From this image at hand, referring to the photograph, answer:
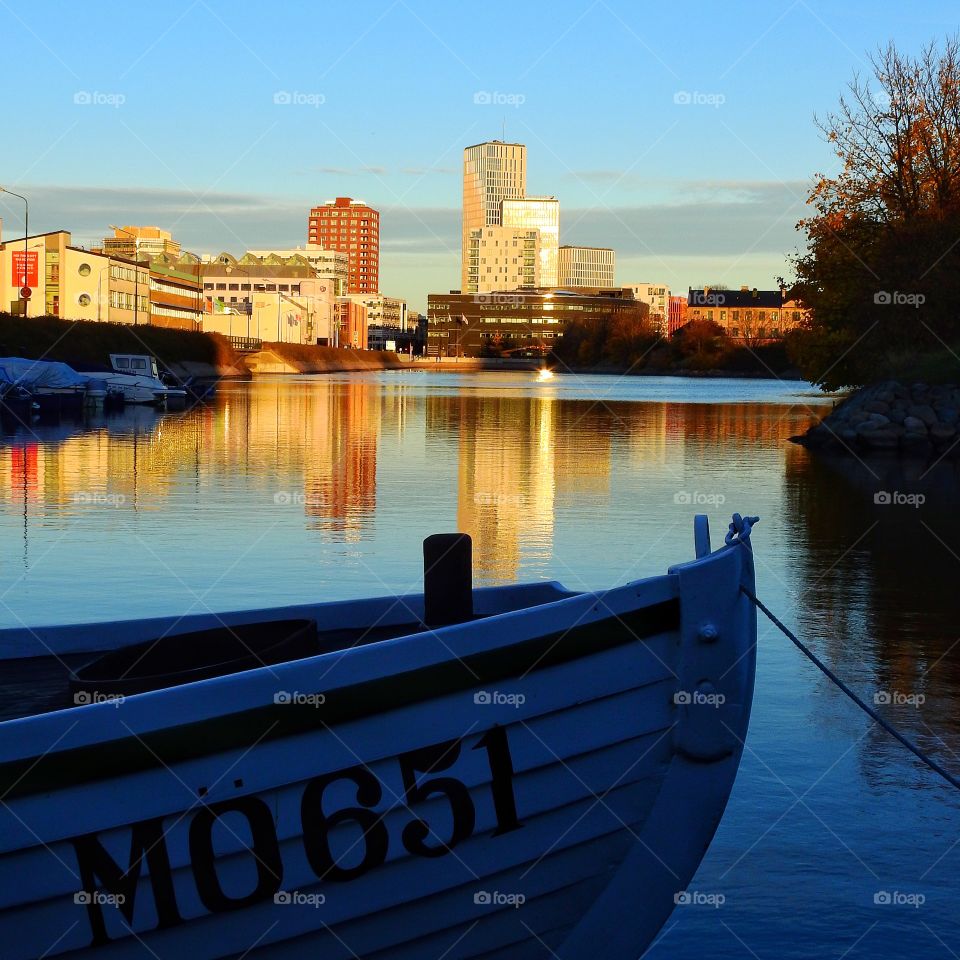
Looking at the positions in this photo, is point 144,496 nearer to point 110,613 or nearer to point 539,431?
point 110,613

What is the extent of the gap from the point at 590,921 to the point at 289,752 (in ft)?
4.39

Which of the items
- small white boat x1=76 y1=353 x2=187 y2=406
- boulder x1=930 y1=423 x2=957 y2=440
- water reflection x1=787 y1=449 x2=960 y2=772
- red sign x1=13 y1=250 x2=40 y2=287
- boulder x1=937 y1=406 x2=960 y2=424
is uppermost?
red sign x1=13 y1=250 x2=40 y2=287

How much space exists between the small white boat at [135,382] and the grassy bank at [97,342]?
6740 mm

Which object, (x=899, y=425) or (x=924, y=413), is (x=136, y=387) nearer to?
(x=899, y=425)

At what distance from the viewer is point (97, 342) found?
88.2 metres

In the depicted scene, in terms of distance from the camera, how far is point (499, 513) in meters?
19.4

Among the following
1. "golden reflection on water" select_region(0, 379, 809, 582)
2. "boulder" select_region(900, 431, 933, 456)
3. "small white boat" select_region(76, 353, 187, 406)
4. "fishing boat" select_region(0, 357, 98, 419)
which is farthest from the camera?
"small white boat" select_region(76, 353, 187, 406)

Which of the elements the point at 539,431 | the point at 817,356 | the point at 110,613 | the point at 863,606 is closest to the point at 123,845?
the point at 110,613

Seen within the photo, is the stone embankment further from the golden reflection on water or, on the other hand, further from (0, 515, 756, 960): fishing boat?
(0, 515, 756, 960): fishing boat

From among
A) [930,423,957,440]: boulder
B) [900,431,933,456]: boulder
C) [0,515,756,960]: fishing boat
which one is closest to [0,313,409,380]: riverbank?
[900,431,933,456]: boulder

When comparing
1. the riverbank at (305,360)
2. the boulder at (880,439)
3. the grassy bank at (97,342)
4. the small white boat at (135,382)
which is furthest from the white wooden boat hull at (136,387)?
the riverbank at (305,360)

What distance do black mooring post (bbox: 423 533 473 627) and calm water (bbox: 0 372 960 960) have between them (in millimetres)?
1649

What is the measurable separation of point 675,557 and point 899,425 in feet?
72.0

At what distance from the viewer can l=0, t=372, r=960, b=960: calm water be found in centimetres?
645
